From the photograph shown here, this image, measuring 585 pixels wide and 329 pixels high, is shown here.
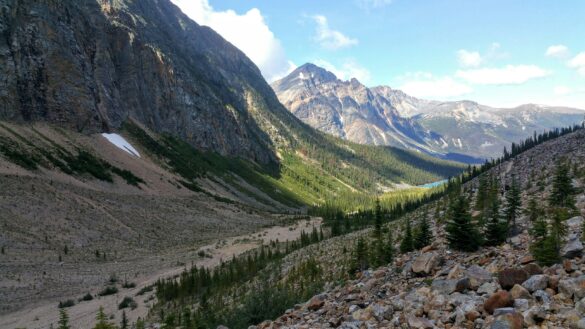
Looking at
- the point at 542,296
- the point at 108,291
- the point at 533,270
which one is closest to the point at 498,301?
the point at 542,296

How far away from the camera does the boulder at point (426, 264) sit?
51.5 feet

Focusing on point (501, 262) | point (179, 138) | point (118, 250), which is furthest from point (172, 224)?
point (179, 138)

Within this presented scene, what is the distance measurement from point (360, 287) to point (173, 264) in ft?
149

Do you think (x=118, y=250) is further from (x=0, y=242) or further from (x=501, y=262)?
(x=501, y=262)

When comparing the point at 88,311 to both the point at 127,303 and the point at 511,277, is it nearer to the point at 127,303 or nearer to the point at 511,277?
the point at 127,303

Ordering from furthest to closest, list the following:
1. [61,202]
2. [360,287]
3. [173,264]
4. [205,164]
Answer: [205,164], [61,202], [173,264], [360,287]

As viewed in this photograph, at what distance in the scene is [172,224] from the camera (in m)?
83.9

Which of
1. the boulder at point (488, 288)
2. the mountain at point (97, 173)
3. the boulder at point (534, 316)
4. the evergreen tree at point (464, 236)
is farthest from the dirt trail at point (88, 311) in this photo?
the boulder at point (534, 316)

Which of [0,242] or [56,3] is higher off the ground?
[56,3]

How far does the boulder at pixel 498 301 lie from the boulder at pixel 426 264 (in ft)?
20.4

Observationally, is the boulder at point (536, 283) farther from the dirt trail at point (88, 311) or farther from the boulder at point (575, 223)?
the dirt trail at point (88, 311)

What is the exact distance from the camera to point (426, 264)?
52.2 ft

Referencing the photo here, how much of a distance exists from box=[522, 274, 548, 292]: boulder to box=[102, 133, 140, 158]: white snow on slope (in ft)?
414

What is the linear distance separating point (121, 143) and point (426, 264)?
125933 mm
